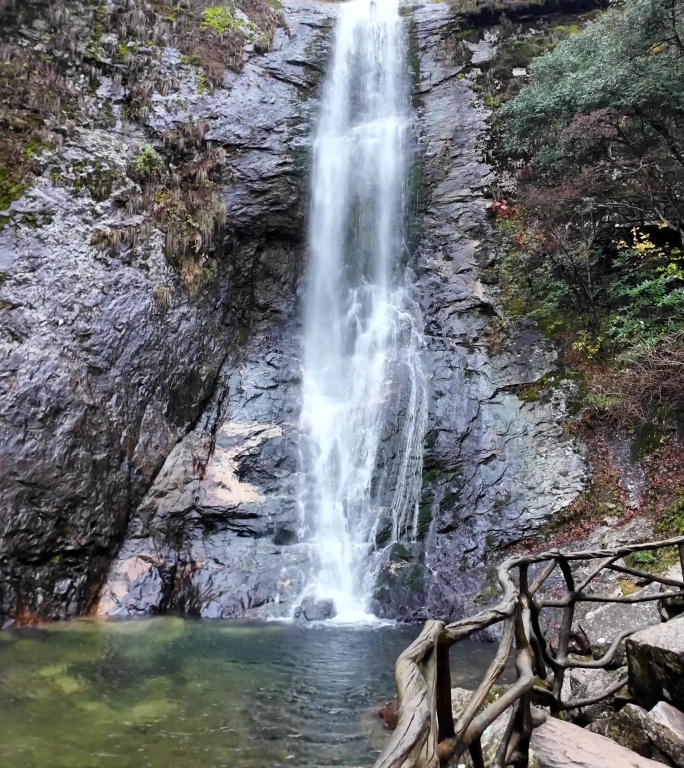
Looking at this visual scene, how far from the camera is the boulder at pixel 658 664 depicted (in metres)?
3.00

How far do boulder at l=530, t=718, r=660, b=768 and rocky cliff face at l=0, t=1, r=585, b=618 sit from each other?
651 centimetres

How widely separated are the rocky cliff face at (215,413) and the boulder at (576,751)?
256 inches

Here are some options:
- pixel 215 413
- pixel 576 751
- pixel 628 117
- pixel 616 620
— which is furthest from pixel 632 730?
pixel 628 117

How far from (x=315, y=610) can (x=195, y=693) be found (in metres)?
3.57

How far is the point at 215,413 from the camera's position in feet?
39.4

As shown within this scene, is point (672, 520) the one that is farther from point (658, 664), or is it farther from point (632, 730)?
point (632, 730)

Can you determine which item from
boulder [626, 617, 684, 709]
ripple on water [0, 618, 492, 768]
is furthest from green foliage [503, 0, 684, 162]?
boulder [626, 617, 684, 709]

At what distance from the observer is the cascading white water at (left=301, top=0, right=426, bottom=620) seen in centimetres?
1063

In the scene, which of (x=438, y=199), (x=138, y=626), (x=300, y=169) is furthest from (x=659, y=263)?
(x=138, y=626)

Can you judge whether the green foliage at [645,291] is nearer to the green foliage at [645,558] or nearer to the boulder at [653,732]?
the green foliage at [645,558]

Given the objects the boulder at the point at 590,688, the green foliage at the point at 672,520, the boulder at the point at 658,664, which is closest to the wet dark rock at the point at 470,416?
the green foliage at the point at 672,520

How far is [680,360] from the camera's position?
872cm

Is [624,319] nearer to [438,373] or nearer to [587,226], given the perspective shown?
[587,226]

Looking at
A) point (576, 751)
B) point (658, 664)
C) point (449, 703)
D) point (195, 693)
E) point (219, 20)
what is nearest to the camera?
point (449, 703)
